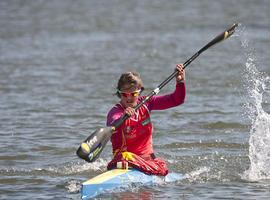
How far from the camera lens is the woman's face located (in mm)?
9227

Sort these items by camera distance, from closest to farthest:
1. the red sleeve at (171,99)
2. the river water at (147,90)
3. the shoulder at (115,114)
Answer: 1. the shoulder at (115,114)
2. the red sleeve at (171,99)
3. the river water at (147,90)

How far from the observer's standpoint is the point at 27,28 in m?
28.7

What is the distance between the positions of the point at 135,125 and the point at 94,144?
722 mm

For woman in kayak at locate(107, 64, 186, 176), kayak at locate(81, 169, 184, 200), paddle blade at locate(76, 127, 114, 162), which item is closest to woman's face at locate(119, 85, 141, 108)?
woman in kayak at locate(107, 64, 186, 176)

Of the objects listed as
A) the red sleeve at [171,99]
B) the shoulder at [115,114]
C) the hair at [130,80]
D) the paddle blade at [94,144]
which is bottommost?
the paddle blade at [94,144]

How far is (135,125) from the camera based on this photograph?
9375 millimetres

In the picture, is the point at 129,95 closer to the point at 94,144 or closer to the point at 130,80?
the point at 130,80

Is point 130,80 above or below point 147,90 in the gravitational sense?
below

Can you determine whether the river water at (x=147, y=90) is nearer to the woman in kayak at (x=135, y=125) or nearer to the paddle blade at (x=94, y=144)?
the woman in kayak at (x=135, y=125)

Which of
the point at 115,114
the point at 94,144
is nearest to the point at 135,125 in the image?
the point at 115,114

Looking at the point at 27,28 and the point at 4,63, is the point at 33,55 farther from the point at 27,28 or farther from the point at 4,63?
the point at 27,28

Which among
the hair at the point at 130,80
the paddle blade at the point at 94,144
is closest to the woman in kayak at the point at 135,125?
the hair at the point at 130,80

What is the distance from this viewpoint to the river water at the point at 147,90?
994 cm

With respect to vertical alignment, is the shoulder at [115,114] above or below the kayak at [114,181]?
above
